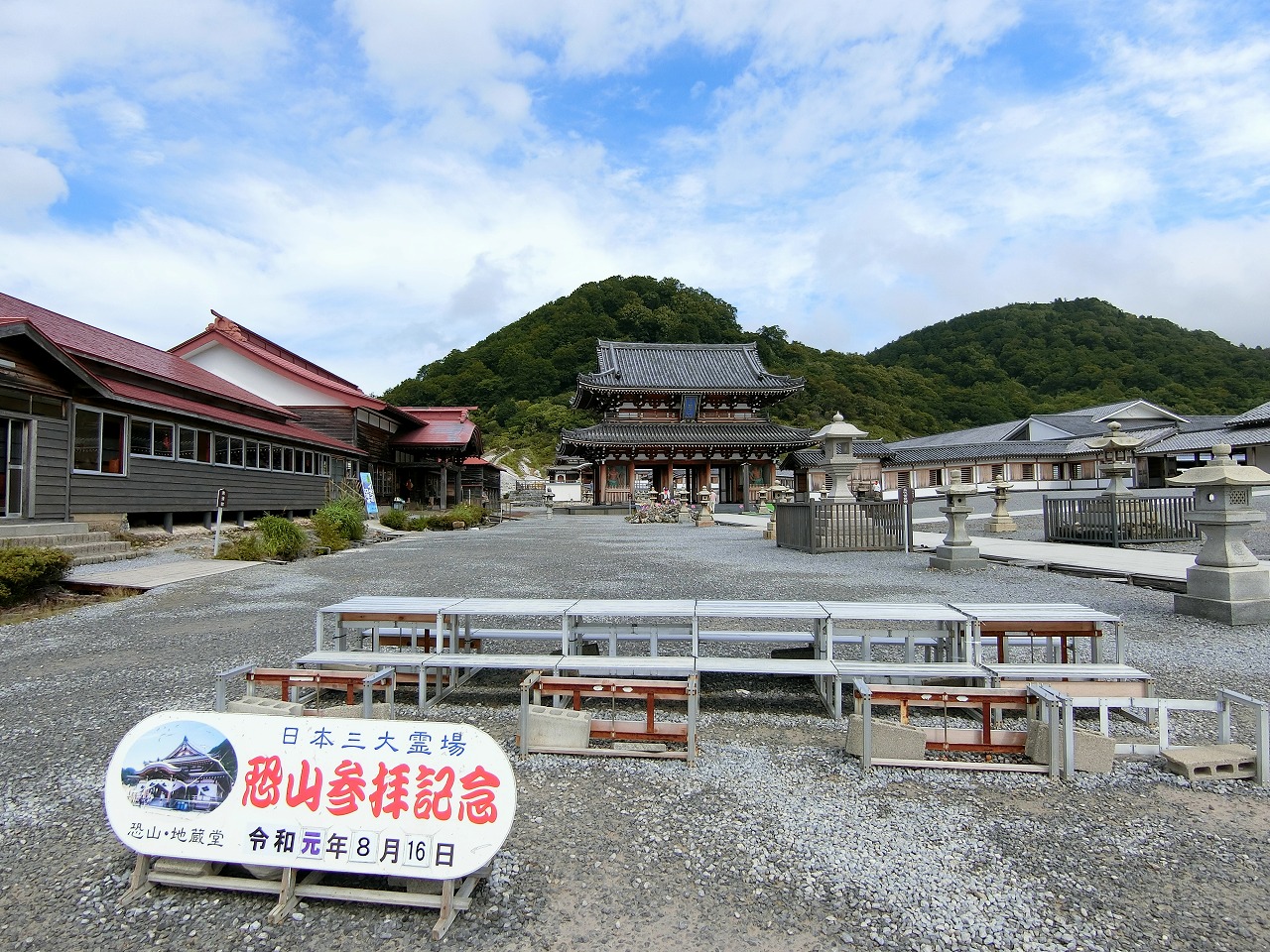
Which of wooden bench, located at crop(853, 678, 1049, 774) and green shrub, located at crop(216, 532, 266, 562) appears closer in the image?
wooden bench, located at crop(853, 678, 1049, 774)

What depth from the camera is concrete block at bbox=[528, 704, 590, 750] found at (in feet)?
12.3

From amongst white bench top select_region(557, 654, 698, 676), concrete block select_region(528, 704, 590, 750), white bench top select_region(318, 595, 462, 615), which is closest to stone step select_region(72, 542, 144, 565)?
white bench top select_region(318, 595, 462, 615)

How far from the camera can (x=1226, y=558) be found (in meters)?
6.67

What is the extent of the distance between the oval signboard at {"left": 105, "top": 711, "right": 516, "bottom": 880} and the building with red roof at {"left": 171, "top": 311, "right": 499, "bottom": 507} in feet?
80.3

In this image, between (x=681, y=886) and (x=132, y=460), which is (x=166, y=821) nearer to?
(x=681, y=886)

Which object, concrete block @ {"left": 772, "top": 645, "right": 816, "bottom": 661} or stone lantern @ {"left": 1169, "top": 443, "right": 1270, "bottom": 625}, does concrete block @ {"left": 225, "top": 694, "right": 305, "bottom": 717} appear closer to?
concrete block @ {"left": 772, "top": 645, "right": 816, "bottom": 661}

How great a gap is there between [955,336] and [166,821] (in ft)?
285

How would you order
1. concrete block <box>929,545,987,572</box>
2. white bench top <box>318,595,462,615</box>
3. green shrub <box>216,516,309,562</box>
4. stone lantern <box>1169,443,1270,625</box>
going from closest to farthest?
white bench top <box>318,595,462,615</box>
stone lantern <box>1169,443,1270,625</box>
concrete block <box>929,545,987,572</box>
green shrub <box>216,516,309,562</box>

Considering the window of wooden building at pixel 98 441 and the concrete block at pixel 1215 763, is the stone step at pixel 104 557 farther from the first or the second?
the concrete block at pixel 1215 763

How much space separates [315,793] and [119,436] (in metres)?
13.7

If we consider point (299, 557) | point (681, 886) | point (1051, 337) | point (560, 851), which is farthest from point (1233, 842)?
point (1051, 337)

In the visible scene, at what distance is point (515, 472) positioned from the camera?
52.5 metres

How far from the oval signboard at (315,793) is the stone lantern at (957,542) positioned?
1004cm

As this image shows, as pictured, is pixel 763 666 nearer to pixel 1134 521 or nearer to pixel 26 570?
pixel 26 570
